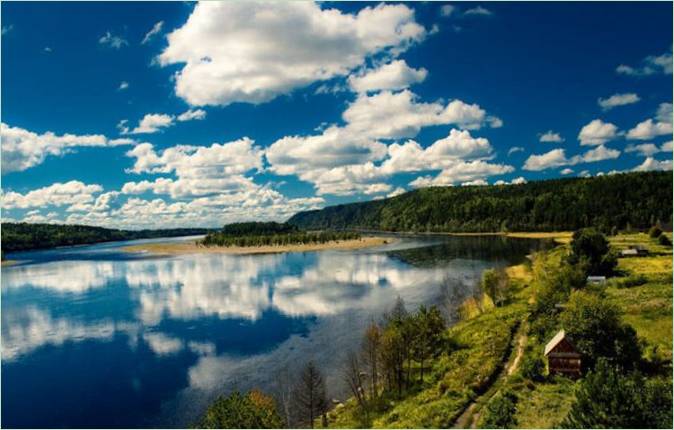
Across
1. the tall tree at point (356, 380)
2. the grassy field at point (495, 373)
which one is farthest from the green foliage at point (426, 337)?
the tall tree at point (356, 380)

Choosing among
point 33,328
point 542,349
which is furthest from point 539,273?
point 33,328

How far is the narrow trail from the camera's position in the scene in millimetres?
36312

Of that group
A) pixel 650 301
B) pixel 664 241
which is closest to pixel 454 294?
pixel 650 301

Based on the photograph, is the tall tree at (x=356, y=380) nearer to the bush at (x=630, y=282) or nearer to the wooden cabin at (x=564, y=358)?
the wooden cabin at (x=564, y=358)

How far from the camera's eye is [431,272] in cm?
11931

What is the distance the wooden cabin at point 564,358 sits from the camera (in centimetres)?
4181

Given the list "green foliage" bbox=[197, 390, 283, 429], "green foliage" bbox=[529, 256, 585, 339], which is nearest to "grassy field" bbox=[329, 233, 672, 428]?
"green foliage" bbox=[529, 256, 585, 339]

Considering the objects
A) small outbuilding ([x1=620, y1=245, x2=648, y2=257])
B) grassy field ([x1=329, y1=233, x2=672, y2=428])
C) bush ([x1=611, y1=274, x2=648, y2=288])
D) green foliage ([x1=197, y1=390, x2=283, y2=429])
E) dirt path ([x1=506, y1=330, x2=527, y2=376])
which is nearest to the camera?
green foliage ([x1=197, y1=390, x2=283, y2=429])

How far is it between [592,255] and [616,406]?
78.4 metres

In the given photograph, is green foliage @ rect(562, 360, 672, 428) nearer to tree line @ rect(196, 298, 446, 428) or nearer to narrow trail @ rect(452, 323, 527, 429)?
narrow trail @ rect(452, 323, 527, 429)

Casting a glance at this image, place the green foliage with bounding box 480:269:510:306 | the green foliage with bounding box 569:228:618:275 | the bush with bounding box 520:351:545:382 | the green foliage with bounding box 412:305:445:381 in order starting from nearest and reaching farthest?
the bush with bounding box 520:351:545:382 → the green foliage with bounding box 412:305:445:381 → the green foliage with bounding box 480:269:510:306 → the green foliage with bounding box 569:228:618:275

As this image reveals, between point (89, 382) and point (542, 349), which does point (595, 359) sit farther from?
point (89, 382)

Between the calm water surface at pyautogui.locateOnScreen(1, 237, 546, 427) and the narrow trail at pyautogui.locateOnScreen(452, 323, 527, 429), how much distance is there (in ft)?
45.6

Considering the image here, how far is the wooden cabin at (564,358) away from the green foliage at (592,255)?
181ft
